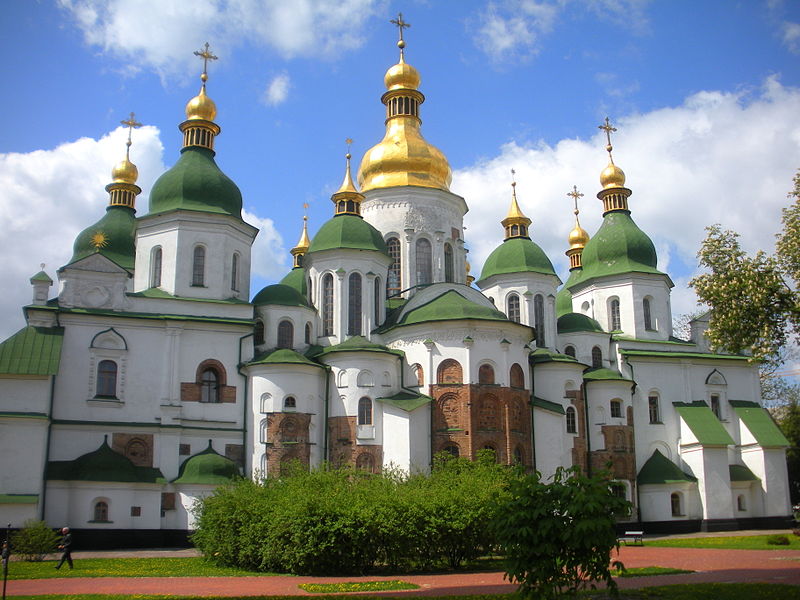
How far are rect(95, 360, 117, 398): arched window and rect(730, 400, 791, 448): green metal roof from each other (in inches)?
1184

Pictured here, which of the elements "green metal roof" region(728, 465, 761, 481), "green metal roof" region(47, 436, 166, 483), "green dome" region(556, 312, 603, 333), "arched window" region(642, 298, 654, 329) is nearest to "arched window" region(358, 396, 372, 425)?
"green metal roof" region(47, 436, 166, 483)

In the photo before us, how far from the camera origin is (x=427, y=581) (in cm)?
1783

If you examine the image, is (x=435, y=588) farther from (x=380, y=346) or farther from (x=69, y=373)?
(x=69, y=373)

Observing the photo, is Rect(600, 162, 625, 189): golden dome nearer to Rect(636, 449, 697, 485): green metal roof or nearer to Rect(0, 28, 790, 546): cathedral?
Rect(0, 28, 790, 546): cathedral

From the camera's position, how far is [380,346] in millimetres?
34031

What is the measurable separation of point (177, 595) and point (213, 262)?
21.5 metres

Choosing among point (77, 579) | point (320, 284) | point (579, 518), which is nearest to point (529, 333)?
point (320, 284)

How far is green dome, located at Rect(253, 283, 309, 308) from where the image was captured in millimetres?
36062

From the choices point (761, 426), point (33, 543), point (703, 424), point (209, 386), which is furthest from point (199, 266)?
point (761, 426)

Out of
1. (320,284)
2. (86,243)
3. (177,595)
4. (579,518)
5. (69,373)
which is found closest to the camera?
(579,518)

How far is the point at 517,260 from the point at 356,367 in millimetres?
12344

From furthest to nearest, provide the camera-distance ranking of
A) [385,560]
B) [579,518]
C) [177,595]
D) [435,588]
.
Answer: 1. [385,560]
2. [435,588]
3. [177,595]
4. [579,518]

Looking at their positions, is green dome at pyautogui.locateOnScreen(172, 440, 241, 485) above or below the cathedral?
below

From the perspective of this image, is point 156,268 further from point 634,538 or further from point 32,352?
point 634,538
